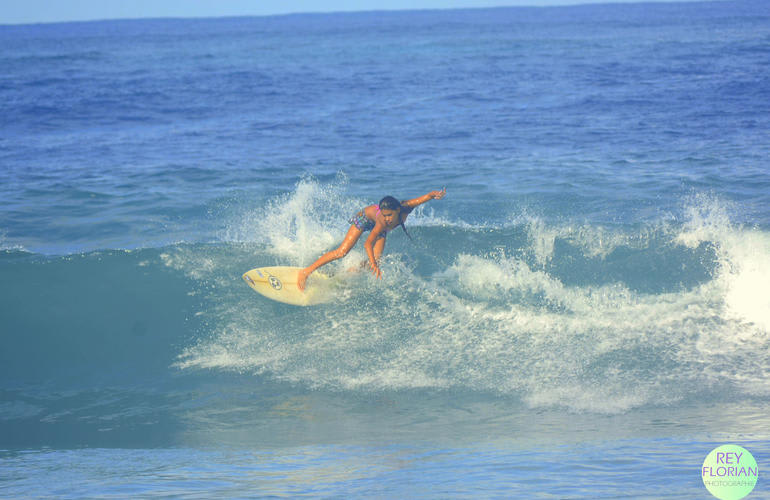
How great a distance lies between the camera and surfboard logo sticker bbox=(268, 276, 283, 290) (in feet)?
28.3

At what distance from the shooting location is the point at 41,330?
8.60m

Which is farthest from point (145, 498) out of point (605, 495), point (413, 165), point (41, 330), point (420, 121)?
point (420, 121)

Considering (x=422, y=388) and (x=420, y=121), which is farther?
(x=420, y=121)

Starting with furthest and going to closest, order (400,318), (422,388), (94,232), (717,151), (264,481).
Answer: (717,151), (94,232), (400,318), (422,388), (264,481)

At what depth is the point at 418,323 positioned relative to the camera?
8055 millimetres

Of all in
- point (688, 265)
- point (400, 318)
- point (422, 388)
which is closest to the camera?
point (422, 388)

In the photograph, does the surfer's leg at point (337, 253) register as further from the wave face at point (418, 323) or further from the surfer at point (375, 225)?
the wave face at point (418, 323)

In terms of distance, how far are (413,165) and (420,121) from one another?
554 cm

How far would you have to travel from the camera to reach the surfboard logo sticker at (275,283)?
863cm

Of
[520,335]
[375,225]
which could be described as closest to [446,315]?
[520,335]

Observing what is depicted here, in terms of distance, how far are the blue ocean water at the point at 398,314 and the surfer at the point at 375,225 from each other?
0.54 metres

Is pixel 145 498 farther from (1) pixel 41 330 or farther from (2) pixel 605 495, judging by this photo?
(1) pixel 41 330

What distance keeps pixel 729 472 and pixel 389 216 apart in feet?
15.4

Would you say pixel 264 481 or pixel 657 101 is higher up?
pixel 657 101
